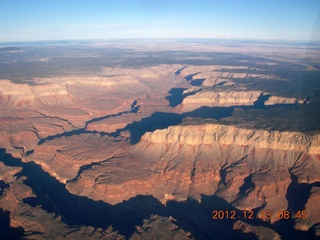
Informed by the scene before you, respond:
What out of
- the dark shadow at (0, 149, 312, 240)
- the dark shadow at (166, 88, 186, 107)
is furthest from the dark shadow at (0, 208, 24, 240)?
the dark shadow at (166, 88, 186, 107)

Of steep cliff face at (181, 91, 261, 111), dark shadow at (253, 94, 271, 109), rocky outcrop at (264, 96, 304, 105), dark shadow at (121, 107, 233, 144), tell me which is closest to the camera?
dark shadow at (121, 107, 233, 144)

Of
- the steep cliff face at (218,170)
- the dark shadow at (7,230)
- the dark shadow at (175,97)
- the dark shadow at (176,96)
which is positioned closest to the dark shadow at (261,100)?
the dark shadow at (176,96)

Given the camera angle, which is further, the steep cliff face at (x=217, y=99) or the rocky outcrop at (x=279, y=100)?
the steep cliff face at (x=217, y=99)

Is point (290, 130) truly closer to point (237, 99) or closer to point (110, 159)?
point (110, 159)

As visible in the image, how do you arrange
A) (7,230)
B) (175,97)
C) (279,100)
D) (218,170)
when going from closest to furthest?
(7,230)
(218,170)
(279,100)
(175,97)

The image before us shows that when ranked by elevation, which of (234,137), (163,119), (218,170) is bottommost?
(218,170)

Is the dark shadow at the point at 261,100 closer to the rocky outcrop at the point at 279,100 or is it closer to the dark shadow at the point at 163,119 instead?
the rocky outcrop at the point at 279,100

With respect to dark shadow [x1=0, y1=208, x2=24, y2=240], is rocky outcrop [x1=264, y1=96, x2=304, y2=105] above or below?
above

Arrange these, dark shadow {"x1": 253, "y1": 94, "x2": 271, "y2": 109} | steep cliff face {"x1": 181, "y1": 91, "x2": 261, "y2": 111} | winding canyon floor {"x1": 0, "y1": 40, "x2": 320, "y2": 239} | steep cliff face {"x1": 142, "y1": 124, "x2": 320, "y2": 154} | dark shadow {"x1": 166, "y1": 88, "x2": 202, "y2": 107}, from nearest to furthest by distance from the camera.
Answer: winding canyon floor {"x1": 0, "y1": 40, "x2": 320, "y2": 239} → steep cliff face {"x1": 142, "y1": 124, "x2": 320, "y2": 154} → dark shadow {"x1": 253, "y1": 94, "x2": 271, "y2": 109} → steep cliff face {"x1": 181, "y1": 91, "x2": 261, "y2": 111} → dark shadow {"x1": 166, "y1": 88, "x2": 202, "y2": 107}

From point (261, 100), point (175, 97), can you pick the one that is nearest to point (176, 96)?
point (175, 97)

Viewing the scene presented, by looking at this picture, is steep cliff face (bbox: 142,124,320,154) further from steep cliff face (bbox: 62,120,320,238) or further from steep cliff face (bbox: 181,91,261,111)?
steep cliff face (bbox: 181,91,261,111)

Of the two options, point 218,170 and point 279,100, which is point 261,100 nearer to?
point 279,100

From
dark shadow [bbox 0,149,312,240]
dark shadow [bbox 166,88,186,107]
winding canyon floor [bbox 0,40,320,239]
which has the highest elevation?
dark shadow [bbox 166,88,186,107]
